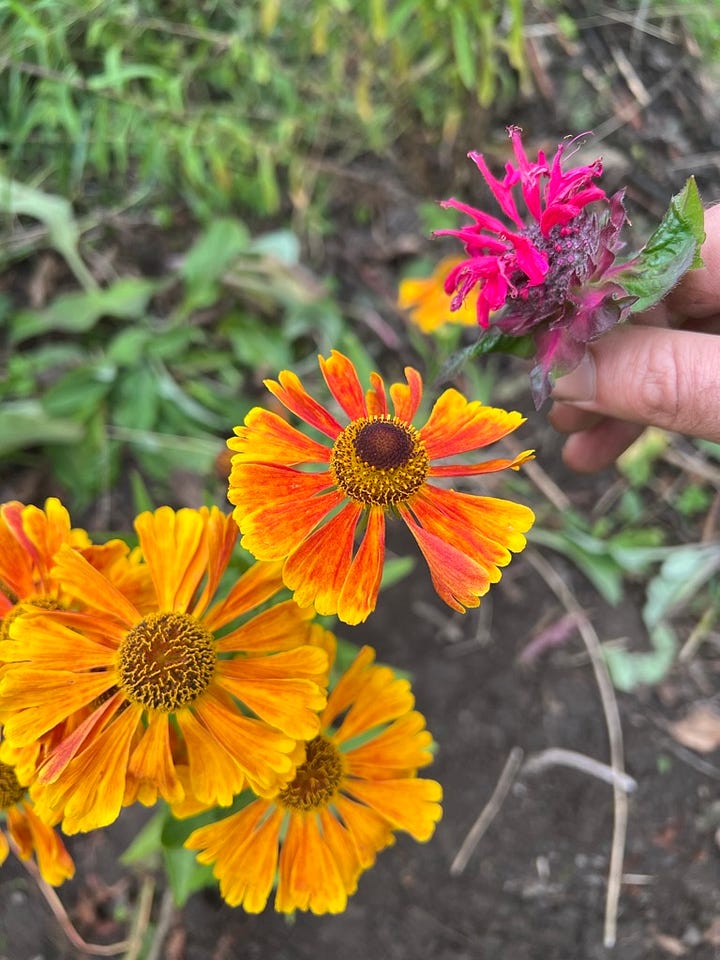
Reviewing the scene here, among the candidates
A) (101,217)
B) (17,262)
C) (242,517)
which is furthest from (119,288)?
(242,517)

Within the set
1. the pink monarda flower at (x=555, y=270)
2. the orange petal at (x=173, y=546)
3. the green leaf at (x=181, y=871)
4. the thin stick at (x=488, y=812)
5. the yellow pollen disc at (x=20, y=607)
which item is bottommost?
the thin stick at (x=488, y=812)

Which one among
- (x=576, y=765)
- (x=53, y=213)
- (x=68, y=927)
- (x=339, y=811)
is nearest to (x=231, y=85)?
(x=53, y=213)

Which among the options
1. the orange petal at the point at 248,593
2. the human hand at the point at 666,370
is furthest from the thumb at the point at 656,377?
the orange petal at the point at 248,593

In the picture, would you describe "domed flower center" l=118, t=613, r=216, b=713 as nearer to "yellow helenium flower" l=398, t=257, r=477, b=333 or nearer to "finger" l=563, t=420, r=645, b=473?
"finger" l=563, t=420, r=645, b=473

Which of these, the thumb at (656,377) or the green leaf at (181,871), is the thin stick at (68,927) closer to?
the green leaf at (181,871)

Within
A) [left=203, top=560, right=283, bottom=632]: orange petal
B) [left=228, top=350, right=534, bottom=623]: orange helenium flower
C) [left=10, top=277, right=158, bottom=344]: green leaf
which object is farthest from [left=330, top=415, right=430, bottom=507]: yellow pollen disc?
[left=10, top=277, right=158, bottom=344]: green leaf

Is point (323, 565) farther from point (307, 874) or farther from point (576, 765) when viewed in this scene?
point (576, 765)

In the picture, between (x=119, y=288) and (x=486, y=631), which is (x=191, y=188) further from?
(x=486, y=631)
